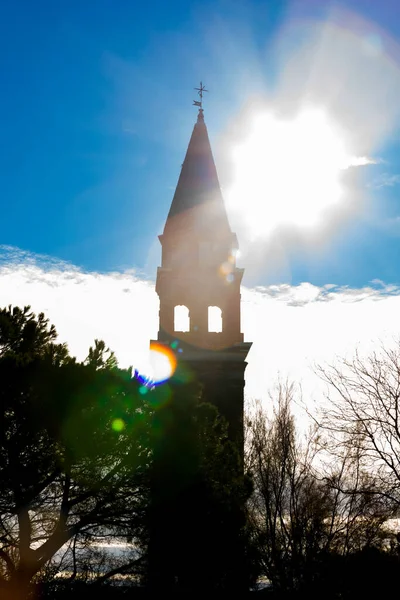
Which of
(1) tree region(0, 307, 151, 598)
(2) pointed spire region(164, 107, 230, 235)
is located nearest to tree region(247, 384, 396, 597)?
(1) tree region(0, 307, 151, 598)

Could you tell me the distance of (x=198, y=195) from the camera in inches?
1007

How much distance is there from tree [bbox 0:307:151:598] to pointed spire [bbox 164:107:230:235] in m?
12.6

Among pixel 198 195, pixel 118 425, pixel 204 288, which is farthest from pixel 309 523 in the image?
pixel 198 195

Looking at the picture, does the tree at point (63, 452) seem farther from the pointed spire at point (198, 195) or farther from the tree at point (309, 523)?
the pointed spire at point (198, 195)

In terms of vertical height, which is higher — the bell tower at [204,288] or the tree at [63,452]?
the bell tower at [204,288]

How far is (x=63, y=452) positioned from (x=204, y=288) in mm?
13335

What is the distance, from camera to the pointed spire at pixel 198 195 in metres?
24.7

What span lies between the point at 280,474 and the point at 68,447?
691cm

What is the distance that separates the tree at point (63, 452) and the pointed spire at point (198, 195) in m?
12.6

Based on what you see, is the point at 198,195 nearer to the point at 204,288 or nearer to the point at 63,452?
the point at 204,288

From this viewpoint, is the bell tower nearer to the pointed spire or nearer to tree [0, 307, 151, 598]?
the pointed spire

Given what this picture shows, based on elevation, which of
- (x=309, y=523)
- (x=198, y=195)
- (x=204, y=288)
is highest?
(x=198, y=195)

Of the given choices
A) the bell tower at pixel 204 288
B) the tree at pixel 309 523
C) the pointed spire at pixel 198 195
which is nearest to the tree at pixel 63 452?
the tree at pixel 309 523

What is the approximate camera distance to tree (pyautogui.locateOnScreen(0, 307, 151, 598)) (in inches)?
437
